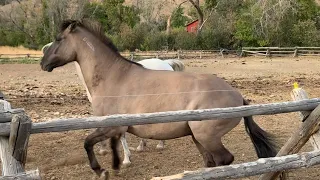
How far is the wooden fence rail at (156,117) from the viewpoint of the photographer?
3.33 m

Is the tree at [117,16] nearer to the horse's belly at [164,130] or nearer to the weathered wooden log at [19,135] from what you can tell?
the horse's belly at [164,130]

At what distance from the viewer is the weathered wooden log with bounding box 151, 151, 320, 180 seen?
11.0ft

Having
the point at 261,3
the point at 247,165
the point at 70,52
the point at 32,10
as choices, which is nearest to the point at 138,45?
the point at 261,3

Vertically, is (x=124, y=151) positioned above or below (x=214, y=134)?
below

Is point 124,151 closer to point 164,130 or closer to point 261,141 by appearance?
point 164,130

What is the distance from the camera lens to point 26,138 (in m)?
3.17

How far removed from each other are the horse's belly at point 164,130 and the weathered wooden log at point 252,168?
157 centimetres

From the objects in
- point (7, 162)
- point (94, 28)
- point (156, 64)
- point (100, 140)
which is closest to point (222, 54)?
point (156, 64)

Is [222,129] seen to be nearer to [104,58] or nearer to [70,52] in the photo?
[104,58]

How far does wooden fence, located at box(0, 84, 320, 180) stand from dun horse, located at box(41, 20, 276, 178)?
846 millimetres

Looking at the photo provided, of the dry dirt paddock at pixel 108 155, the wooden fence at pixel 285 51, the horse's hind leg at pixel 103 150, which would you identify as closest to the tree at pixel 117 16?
the wooden fence at pixel 285 51

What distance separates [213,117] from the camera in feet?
12.7

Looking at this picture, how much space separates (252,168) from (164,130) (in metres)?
1.81

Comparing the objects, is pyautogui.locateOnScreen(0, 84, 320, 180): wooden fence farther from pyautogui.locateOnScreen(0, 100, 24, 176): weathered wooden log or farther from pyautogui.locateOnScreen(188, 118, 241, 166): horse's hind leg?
pyautogui.locateOnScreen(188, 118, 241, 166): horse's hind leg
